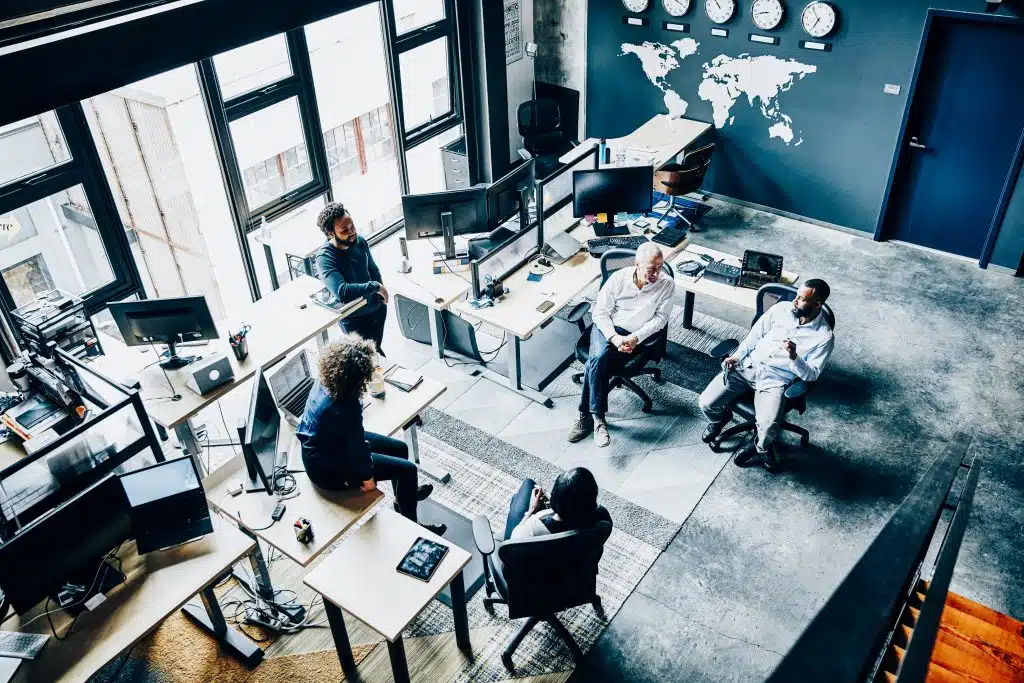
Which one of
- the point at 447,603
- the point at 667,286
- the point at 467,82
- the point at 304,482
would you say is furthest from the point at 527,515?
the point at 467,82

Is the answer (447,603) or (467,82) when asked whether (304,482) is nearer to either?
(447,603)

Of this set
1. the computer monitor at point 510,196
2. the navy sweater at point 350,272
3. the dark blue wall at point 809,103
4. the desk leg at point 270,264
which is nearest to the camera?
the navy sweater at point 350,272

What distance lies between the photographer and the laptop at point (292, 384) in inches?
169

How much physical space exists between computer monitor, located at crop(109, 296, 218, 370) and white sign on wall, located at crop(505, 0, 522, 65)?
16.5ft

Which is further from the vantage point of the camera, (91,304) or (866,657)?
(91,304)

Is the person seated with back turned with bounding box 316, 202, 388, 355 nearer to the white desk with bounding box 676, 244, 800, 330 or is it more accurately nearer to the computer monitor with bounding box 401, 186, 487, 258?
the computer monitor with bounding box 401, 186, 487, 258

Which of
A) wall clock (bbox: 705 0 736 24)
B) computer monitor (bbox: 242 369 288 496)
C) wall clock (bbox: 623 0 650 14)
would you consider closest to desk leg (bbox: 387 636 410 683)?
computer monitor (bbox: 242 369 288 496)

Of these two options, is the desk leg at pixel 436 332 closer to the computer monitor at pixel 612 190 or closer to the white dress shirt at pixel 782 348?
the computer monitor at pixel 612 190

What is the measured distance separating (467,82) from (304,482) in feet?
16.8

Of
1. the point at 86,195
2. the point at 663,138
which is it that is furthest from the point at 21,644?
the point at 663,138

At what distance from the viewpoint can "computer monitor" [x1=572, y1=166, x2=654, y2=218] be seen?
5953 mm

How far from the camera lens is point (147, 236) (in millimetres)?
A: 5973

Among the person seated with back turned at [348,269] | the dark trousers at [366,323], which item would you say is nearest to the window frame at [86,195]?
the person seated with back turned at [348,269]

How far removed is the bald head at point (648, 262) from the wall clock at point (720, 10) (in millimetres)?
3527
